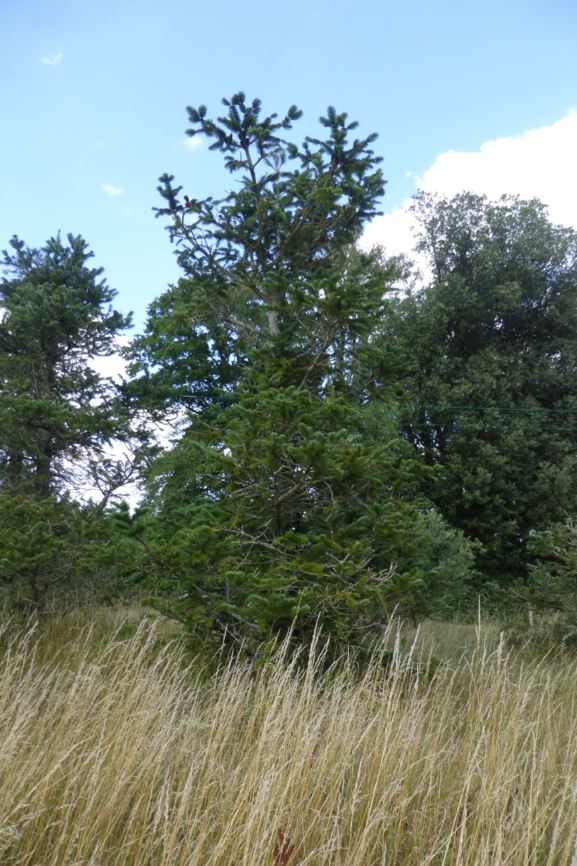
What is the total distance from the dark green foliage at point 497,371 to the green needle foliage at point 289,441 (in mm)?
10963

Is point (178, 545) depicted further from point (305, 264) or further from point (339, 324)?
point (305, 264)

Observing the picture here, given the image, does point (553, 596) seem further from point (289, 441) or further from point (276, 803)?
point (276, 803)

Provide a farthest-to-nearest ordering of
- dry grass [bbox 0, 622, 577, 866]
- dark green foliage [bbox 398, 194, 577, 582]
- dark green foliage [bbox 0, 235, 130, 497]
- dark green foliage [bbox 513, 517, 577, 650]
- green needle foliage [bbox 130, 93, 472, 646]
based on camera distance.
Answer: dark green foliage [bbox 398, 194, 577, 582], dark green foliage [bbox 0, 235, 130, 497], dark green foliage [bbox 513, 517, 577, 650], green needle foliage [bbox 130, 93, 472, 646], dry grass [bbox 0, 622, 577, 866]

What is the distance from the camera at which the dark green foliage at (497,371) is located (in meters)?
18.0

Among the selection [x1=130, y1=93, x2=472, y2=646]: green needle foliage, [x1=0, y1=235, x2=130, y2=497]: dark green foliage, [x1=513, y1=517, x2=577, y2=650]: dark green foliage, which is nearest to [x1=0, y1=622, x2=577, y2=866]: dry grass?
[x1=130, y1=93, x2=472, y2=646]: green needle foliage

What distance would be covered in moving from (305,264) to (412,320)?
12.1 metres

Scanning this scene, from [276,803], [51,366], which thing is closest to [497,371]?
[51,366]

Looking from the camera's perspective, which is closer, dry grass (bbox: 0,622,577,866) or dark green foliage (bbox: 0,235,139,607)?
dry grass (bbox: 0,622,577,866)

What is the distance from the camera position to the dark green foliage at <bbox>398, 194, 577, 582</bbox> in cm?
1803

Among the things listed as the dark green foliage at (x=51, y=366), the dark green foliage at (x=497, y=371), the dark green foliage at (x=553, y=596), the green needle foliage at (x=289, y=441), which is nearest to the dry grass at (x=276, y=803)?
the green needle foliage at (x=289, y=441)

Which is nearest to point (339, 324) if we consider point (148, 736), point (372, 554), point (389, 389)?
point (389, 389)

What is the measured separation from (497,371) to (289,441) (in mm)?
14016

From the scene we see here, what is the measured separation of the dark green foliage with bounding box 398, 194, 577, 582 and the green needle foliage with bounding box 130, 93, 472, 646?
10963 mm

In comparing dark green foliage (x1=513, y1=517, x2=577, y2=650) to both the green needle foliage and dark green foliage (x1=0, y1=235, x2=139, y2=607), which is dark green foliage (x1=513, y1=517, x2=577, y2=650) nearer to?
the green needle foliage
